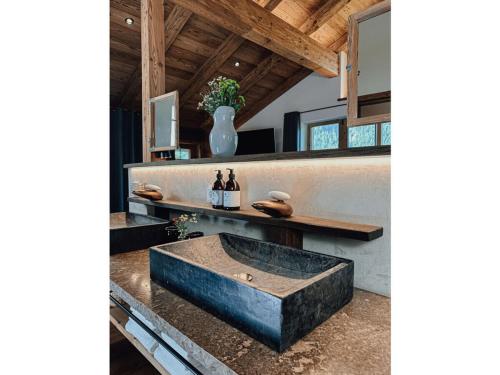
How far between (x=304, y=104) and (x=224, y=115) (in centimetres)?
351

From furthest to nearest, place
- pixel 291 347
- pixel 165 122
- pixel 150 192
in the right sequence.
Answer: pixel 165 122
pixel 150 192
pixel 291 347

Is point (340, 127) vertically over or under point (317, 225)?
over

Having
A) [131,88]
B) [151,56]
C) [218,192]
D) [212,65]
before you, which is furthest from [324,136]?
[218,192]

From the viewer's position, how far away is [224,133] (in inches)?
53.0

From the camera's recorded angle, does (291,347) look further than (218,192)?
No

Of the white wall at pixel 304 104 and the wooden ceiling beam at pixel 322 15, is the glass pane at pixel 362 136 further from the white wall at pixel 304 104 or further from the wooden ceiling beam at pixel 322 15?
the white wall at pixel 304 104

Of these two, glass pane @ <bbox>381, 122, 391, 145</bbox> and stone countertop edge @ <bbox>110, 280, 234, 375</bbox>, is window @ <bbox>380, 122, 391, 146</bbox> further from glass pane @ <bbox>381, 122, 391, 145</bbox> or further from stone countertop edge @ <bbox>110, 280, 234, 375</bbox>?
stone countertop edge @ <bbox>110, 280, 234, 375</bbox>

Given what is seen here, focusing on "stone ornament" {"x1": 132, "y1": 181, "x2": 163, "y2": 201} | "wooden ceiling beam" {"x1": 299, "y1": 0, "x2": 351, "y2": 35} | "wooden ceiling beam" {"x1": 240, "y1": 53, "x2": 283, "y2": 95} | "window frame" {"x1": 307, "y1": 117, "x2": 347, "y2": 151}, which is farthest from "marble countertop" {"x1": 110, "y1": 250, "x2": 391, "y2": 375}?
"wooden ceiling beam" {"x1": 240, "y1": 53, "x2": 283, "y2": 95}

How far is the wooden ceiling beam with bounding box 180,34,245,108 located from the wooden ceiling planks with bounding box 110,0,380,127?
1 cm

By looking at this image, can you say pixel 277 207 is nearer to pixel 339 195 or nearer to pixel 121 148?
pixel 339 195

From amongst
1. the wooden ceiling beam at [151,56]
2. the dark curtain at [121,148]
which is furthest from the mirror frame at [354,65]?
the dark curtain at [121,148]
